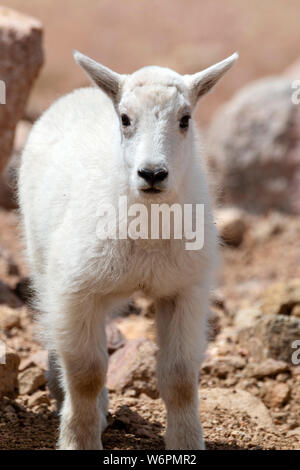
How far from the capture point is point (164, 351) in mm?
5930

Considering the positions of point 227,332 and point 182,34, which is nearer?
point 227,332

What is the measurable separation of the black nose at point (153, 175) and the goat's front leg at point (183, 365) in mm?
1062

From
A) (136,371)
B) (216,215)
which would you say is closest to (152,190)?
(216,215)

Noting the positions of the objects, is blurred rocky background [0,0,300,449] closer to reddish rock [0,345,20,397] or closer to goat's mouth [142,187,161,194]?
reddish rock [0,345,20,397]

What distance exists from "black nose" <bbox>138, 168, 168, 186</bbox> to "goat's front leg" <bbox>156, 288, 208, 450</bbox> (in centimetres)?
106

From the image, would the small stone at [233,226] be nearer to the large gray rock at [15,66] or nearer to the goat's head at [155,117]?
the large gray rock at [15,66]

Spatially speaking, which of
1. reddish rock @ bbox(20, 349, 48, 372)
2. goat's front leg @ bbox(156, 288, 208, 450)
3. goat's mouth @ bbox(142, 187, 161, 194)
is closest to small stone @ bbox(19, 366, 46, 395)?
reddish rock @ bbox(20, 349, 48, 372)

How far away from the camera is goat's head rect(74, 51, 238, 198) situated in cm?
504

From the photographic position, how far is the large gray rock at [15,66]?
9.06 meters

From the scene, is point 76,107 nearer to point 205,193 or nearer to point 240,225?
point 205,193

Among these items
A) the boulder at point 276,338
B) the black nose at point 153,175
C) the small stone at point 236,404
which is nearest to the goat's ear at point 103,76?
the black nose at point 153,175

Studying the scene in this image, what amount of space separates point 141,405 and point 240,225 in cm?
640

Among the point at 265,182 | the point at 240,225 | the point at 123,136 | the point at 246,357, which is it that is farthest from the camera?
the point at 265,182

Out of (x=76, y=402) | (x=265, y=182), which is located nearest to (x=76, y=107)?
(x=76, y=402)
